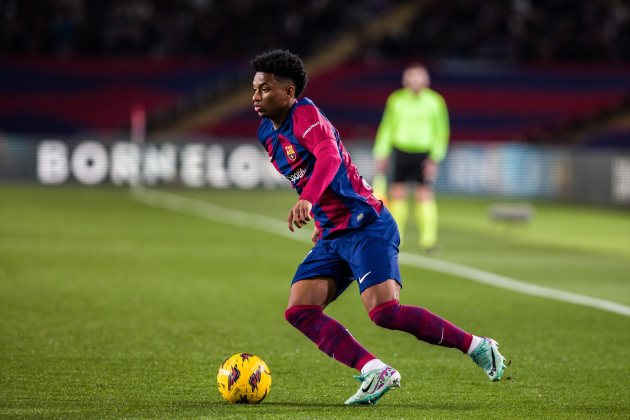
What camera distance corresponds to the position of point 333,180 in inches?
178

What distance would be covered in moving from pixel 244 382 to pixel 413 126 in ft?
25.3

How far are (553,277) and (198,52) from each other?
21.1 m

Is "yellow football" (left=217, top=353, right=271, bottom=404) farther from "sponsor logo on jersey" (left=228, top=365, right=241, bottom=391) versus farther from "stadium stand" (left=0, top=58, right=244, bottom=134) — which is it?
"stadium stand" (left=0, top=58, right=244, bottom=134)

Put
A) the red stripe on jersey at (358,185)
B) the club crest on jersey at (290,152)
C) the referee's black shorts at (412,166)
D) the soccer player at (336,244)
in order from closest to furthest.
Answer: the soccer player at (336,244) → the club crest on jersey at (290,152) → the red stripe on jersey at (358,185) → the referee's black shorts at (412,166)

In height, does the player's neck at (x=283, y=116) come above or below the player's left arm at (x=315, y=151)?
above

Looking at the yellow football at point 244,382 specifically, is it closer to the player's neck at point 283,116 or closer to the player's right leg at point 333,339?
the player's right leg at point 333,339

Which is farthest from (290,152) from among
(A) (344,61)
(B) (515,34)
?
(B) (515,34)

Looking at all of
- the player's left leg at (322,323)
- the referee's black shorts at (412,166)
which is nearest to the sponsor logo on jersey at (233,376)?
the player's left leg at (322,323)

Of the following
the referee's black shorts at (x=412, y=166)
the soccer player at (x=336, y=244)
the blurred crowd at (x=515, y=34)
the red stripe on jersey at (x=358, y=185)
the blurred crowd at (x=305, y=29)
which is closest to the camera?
the soccer player at (x=336, y=244)

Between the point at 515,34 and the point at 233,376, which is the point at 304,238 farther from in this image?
the point at 515,34

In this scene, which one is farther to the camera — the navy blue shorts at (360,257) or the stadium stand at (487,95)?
the stadium stand at (487,95)

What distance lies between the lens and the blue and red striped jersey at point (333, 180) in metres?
4.45

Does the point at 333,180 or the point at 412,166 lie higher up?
the point at 412,166

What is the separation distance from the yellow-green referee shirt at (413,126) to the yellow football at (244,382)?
742 centimetres
